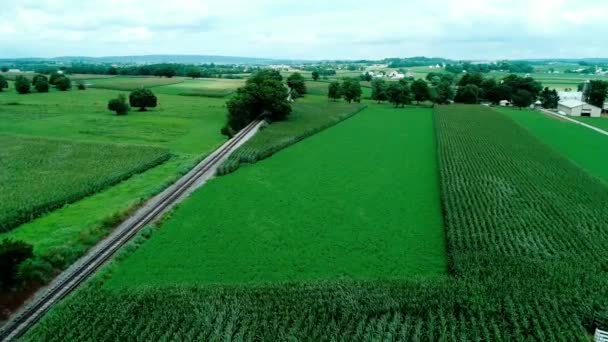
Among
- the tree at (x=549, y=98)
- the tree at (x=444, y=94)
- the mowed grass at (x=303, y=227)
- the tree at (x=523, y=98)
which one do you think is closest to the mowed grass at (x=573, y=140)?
the tree at (x=523, y=98)

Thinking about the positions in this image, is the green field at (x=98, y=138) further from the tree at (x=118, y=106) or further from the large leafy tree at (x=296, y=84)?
the large leafy tree at (x=296, y=84)

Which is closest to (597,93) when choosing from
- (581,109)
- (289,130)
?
(581,109)

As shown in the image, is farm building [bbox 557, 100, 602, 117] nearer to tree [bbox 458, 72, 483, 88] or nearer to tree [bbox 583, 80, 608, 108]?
tree [bbox 583, 80, 608, 108]

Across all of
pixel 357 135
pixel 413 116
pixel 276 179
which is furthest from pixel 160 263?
pixel 413 116

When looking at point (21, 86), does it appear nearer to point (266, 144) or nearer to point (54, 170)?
point (54, 170)

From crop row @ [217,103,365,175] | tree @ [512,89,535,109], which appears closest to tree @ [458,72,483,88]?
tree @ [512,89,535,109]

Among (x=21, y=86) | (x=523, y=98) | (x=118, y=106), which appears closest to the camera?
(x=118, y=106)

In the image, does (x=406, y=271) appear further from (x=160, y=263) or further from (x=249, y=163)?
(x=249, y=163)
